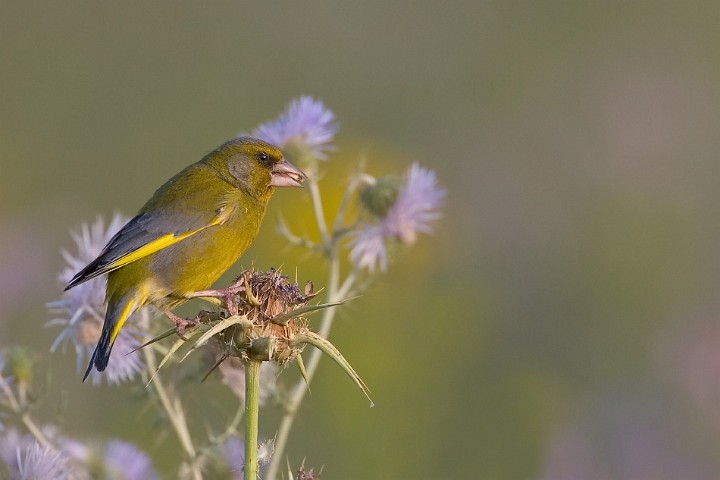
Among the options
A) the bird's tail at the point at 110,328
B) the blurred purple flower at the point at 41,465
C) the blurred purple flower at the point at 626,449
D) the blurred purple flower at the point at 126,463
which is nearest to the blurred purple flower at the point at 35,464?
the blurred purple flower at the point at 41,465

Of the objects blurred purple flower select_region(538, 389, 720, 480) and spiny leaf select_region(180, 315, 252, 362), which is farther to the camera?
blurred purple flower select_region(538, 389, 720, 480)

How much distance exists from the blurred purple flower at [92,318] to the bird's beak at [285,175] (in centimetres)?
60

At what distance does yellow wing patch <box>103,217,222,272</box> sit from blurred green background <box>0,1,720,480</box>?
58 centimetres

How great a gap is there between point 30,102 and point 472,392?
732cm

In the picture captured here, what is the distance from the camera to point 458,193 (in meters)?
9.97

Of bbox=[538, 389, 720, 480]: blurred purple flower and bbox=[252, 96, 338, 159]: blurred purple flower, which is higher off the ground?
bbox=[252, 96, 338, 159]: blurred purple flower

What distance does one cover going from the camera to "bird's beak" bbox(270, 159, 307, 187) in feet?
14.3

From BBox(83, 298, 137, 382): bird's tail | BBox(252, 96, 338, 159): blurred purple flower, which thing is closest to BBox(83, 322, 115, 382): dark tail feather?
BBox(83, 298, 137, 382): bird's tail

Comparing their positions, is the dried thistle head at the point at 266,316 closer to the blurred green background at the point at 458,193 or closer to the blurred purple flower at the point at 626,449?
the blurred green background at the point at 458,193

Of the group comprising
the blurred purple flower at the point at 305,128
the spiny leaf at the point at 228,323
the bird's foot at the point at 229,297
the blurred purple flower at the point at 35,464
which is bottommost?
the blurred purple flower at the point at 35,464

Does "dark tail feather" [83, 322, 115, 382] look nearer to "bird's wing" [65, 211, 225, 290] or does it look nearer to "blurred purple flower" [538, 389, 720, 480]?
"bird's wing" [65, 211, 225, 290]

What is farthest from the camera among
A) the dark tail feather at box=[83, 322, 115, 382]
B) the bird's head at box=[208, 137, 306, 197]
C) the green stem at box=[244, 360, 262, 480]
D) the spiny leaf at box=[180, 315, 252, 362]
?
the bird's head at box=[208, 137, 306, 197]

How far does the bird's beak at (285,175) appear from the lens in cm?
435

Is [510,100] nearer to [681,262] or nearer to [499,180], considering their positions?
[499,180]
